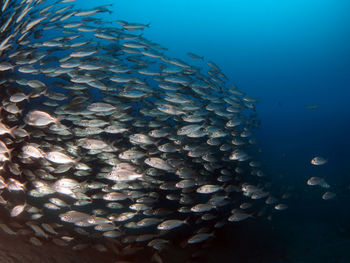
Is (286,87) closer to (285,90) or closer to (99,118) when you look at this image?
(285,90)

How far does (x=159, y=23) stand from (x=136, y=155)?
25.6 m

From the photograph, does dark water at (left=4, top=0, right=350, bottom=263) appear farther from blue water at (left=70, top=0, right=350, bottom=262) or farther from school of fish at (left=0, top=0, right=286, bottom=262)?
school of fish at (left=0, top=0, right=286, bottom=262)

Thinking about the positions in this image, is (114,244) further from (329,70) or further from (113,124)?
(329,70)

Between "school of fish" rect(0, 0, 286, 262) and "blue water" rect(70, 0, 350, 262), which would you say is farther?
"blue water" rect(70, 0, 350, 262)

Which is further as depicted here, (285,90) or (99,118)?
(285,90)

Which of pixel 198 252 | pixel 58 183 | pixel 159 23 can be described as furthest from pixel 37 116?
pixel 159 23

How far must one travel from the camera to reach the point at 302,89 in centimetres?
4175

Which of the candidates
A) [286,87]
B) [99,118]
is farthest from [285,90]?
[99,118]

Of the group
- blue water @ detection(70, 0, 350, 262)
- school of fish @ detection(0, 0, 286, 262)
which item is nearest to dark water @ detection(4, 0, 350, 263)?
blue water @ detection(70, 0, 350, 262)

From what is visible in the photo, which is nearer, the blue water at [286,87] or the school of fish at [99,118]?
the school of fish at [99,118]

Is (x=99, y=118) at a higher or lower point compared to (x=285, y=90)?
lower

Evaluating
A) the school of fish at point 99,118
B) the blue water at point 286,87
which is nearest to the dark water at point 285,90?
the blue water at point 286,87

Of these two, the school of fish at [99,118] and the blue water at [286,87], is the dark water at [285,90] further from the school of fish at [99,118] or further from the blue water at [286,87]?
the school of fish at [99,118]

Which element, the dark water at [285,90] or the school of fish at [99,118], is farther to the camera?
the dark water at [285,90]
